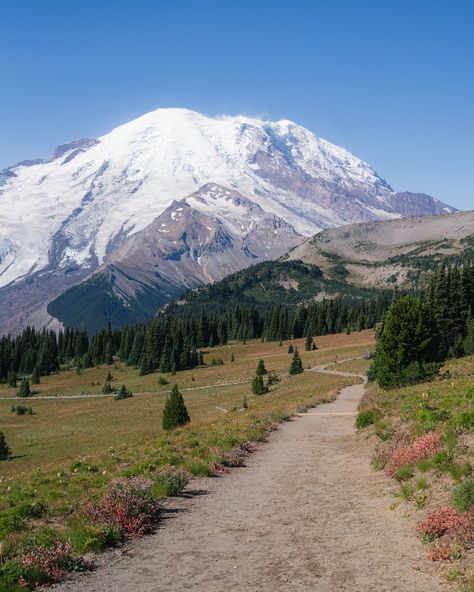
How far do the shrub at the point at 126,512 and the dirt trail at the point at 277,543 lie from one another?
1.66 ft

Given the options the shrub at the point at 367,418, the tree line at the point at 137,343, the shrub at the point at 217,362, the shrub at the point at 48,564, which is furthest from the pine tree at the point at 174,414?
the tree line at the point at 137,343

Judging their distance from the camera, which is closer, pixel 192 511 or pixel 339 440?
pixel 192 511

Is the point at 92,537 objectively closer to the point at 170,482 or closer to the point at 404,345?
the point at 170,482

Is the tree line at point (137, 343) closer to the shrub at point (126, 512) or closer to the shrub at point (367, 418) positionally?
the shrub at point (367, 418)

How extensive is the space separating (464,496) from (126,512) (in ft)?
29.2

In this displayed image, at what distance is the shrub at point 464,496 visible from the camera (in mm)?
12859

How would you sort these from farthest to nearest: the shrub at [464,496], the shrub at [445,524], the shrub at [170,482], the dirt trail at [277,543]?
the shrub at [170,482] < the shrub at [464,496] < the shrub at [445,524] < the dirt trail at [277,543]

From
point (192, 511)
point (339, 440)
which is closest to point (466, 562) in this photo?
point (192, 511)

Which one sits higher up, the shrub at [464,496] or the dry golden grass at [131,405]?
the shrub at [464,496]

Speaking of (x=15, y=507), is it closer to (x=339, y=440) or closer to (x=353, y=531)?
(x=353, y=531)

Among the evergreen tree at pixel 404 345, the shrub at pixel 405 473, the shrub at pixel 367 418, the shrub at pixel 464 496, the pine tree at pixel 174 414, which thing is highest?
the evergreen tree at pixel 404 345

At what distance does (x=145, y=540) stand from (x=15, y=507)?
5582 mm

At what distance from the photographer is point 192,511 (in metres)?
17.0

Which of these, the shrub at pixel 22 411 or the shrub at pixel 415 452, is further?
the shrub at pixel 22 411
